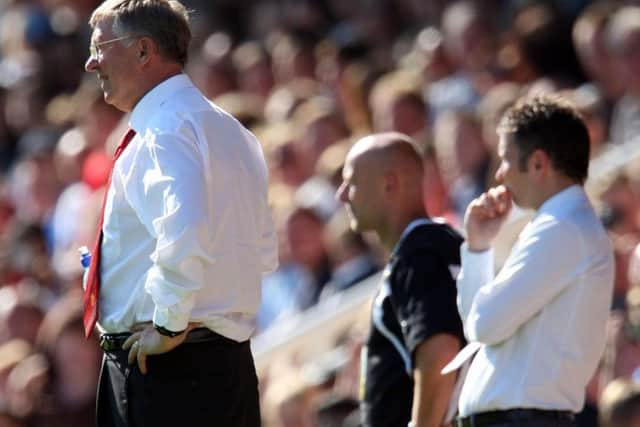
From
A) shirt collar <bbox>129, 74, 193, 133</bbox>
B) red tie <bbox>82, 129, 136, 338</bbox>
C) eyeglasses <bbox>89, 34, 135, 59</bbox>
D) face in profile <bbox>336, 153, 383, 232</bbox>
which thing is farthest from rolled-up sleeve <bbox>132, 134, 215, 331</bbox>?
face in profile <bbox>336, 153, 383, 232</bbox>

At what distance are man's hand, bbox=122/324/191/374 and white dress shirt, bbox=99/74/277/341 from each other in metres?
0.06

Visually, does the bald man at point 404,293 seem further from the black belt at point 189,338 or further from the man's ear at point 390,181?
the black belt at point 189,338

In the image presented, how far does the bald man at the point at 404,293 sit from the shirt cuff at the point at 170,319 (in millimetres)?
1194

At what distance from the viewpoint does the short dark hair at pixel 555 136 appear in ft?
18.5

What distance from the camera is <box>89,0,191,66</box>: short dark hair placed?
5285mm

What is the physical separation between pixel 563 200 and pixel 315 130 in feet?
17.8

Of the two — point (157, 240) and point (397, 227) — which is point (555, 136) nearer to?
A: point (397, 227)

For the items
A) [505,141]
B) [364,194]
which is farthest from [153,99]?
[364,194]

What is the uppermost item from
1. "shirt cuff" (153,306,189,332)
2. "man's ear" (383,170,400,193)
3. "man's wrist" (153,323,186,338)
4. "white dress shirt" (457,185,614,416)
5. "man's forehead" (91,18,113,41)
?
"man's forehead" (91,18,113,41)

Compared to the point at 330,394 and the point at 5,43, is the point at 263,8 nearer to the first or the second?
the point at 5,43

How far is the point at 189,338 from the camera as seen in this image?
5.27 m

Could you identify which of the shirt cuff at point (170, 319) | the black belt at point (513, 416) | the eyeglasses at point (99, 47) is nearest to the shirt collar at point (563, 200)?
the black belt at point (513, 416)

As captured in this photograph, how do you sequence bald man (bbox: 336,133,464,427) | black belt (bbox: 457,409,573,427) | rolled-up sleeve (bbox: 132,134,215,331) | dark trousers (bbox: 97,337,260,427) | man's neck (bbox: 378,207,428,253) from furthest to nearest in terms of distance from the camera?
1. man's neck (bbox: 378,207,428,253)
2. bald man (bbox: 336,133,464,427)
3. black belt (bbox: 457,409,573,427)
4. dark trousers (bbox: 97,337,260,427)
5. rolled-up sleeve (bbox: 132,134,215,331)

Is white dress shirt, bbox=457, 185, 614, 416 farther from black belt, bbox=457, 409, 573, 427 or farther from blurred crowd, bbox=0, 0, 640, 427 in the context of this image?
blurred crowd, bbox=0, 0, 640, 427
